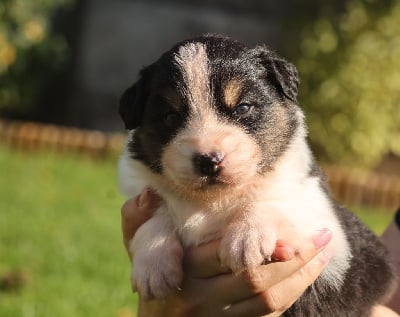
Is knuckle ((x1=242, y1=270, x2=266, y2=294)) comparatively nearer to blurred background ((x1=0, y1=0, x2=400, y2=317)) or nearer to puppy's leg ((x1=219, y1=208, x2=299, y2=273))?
puppy's leg ((x1=219, y1=208, x2=299, y2=273))

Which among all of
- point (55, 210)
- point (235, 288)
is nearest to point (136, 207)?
point (235, 288)

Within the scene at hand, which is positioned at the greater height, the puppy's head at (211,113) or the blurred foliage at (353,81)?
the puppy's head at (211,113)

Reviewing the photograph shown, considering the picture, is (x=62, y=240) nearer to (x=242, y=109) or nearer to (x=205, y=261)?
(x=205, y=261)

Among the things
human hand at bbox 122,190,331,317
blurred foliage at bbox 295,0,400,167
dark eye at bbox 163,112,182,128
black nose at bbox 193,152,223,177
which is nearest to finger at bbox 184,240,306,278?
human hand at bbox 122,190,331,317

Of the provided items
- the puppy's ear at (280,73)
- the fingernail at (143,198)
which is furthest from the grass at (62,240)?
the puppy's ear at (280,73)

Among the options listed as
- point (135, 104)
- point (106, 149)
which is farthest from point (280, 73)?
point (106, 149)

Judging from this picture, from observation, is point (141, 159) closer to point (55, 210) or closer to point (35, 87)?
point (55, 210)

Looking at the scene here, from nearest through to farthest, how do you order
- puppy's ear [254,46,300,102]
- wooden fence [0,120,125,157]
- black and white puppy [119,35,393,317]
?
black and white puppy [119,35,393,317] → puppy's ear [254,46,300,102] → wooden fence [0,120,125,157]

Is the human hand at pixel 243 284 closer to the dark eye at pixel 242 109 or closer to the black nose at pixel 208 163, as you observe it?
the black nose at pixel 208 163
